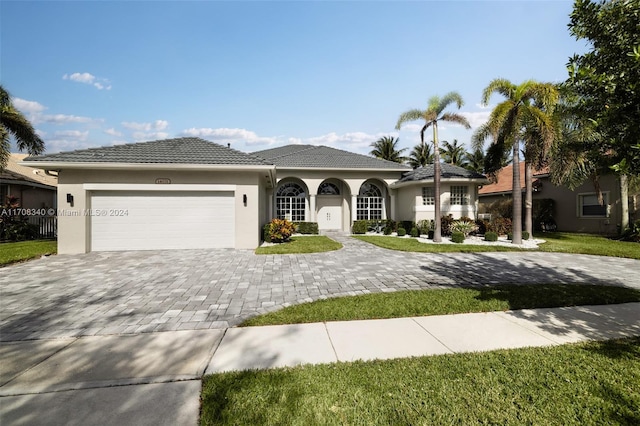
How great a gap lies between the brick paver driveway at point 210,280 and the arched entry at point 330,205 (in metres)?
10.4

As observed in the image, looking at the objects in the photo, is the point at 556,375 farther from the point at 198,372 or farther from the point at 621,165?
the point at 198,372

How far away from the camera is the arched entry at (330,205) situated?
21.7m

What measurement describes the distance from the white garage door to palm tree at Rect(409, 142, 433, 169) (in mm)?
31454

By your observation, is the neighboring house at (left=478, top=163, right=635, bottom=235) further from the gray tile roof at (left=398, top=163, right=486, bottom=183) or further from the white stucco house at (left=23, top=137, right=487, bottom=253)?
the white stucco house at (left=23, top=137, right=487, bottom=253)

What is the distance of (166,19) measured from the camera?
966 centimetres

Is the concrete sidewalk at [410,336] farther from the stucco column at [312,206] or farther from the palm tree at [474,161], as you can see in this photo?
the palm tree at [474,161]

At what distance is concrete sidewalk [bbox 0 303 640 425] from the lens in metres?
2.54

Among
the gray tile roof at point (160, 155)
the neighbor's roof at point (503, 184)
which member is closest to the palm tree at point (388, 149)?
the neighbor's roof at point (503, 184)

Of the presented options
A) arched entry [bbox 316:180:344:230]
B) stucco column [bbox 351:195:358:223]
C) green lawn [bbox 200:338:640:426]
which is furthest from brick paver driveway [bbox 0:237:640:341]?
arched entry [bbox 316:180:344:230]

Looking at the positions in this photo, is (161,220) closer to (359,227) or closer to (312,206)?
(312,206)

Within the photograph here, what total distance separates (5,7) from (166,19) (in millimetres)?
4866

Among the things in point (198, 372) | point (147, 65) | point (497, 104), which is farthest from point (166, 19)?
point (497, 104)

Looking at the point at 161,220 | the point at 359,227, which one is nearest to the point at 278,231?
the point at 161,220

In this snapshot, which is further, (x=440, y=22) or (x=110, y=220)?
(x=110, y=220)
